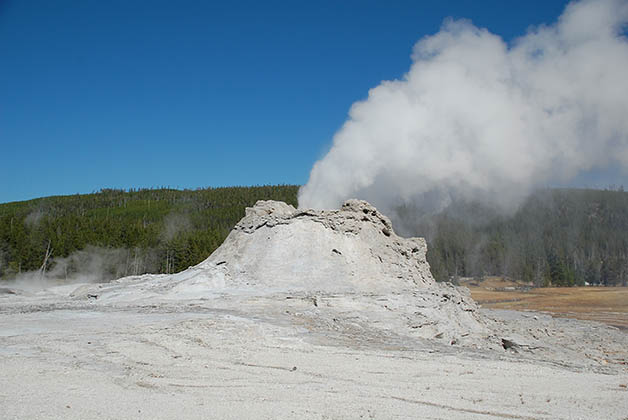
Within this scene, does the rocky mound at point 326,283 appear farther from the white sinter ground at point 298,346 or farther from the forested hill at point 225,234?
the forested hill at point 225,234

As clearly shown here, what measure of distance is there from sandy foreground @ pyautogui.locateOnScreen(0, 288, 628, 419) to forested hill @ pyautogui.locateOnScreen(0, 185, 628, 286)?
38972 mm

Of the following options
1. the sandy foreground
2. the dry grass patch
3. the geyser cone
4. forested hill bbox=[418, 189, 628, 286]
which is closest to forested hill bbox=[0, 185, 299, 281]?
the geyser cone

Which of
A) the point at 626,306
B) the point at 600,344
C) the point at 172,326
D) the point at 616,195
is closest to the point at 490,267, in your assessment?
the point at 626,306

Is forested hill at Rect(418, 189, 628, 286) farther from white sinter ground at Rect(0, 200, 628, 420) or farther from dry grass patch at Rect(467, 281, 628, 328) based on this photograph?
white sinter ground at Rect(0, 200, 628, 420)

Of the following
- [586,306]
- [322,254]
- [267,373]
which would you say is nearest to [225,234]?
[586,306]

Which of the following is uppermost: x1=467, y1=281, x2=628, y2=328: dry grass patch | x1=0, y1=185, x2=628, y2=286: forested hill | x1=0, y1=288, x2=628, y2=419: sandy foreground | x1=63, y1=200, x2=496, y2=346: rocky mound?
x1=0, y1=185, x2=628, y2=286: forested hill

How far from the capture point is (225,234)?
74.4m

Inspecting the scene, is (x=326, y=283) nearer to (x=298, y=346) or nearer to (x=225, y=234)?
(x=298, y=346)

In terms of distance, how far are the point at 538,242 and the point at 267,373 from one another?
115482 millimetres

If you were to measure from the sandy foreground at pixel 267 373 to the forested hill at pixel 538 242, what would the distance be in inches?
2937

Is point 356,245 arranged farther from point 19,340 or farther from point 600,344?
point 19,340

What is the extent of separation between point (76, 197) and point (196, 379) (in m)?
151

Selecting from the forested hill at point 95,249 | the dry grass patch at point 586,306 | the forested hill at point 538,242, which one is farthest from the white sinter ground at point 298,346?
the forested hill at point 538,242

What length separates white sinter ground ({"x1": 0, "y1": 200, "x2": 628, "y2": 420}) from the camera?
308 inches
